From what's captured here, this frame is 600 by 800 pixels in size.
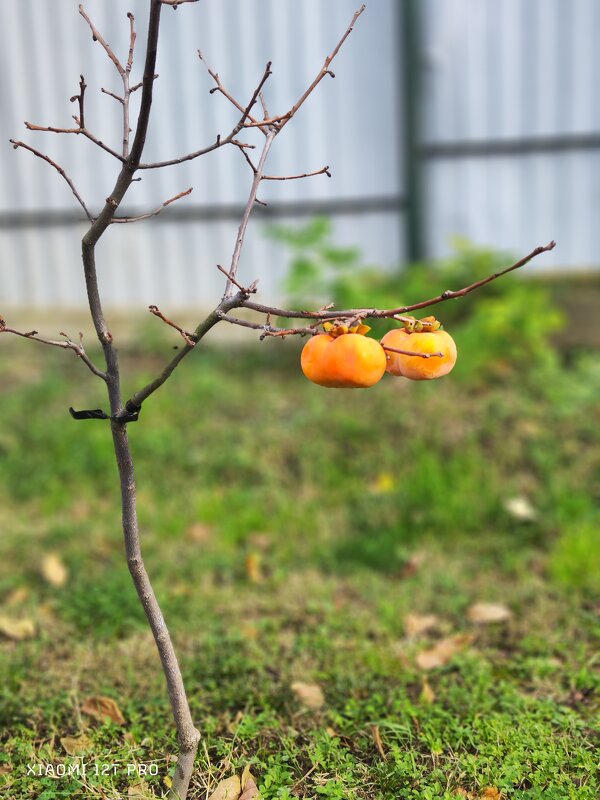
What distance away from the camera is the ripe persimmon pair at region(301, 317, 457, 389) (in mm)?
1658

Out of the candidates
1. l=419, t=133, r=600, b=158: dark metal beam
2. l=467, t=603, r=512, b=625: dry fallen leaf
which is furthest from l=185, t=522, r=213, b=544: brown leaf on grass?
l=419, t=133, r=600, b=158: dark metal beam

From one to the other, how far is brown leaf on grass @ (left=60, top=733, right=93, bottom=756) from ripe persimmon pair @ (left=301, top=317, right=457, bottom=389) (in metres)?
1.29

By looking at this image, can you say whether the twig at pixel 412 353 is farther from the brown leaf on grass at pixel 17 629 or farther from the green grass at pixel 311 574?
the brown leaf on grass at pixel 17 629

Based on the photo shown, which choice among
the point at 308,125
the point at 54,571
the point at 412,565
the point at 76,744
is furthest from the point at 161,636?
the point at 308,125

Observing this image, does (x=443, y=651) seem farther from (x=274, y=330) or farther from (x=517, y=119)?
(x=517, y=119)

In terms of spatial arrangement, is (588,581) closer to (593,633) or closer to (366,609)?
(593,633)

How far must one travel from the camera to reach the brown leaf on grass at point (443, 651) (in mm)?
2852

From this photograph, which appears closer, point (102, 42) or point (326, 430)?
point (102, 42)

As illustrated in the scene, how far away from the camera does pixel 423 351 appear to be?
1.72 m

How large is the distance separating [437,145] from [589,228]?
1.28 metres

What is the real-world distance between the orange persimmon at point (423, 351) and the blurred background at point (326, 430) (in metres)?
1.08

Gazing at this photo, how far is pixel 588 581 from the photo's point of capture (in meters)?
3.48

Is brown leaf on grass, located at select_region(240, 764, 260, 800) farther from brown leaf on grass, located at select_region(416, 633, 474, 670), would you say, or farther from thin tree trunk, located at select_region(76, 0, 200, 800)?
brown leaf on grass, located at select_region(416, 633, 474, 670)

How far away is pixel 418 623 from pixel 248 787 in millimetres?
1252
